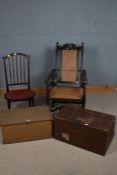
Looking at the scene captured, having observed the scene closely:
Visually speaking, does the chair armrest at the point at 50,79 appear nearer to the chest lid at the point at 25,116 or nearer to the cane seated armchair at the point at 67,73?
the cane seated armchair at the point at 67,73

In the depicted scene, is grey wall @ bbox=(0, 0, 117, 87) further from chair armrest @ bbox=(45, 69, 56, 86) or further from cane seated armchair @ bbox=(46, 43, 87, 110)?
chair armrest @ bbox=(45, 69, 56, 86)

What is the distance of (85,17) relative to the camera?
12.1ft

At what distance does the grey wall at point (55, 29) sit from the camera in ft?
11.8

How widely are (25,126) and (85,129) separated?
686mm

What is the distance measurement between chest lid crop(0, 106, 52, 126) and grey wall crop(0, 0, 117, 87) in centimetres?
123

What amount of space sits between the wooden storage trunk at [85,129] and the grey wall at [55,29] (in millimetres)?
1407

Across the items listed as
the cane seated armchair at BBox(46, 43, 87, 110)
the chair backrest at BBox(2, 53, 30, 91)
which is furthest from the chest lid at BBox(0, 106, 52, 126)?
the chair backrest at BBox(2, 53, 30, 91)

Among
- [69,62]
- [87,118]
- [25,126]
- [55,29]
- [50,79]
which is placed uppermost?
[55,29]

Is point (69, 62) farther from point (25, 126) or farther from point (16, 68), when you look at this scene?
point (25, 126)

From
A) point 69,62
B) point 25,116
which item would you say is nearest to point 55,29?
point 69,62

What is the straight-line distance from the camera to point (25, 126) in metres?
2.64

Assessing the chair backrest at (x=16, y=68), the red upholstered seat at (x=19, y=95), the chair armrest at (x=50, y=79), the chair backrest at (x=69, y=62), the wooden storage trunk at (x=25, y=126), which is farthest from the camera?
the chair backrest at (x=16, y=68)

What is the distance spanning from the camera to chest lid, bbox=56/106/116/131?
249cm

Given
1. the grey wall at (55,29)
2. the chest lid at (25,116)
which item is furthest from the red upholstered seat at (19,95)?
the grey wall at (55,29)
